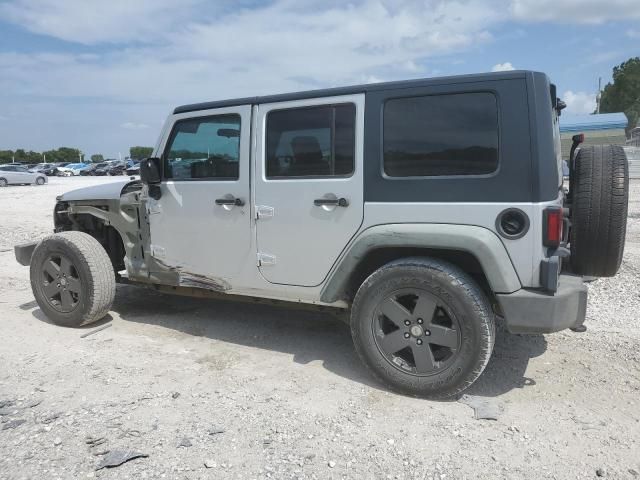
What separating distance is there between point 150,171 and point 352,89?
187 centimetres

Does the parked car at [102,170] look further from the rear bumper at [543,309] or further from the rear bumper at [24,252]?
the rear bumper at [543,309]

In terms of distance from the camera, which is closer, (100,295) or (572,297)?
(572,297)

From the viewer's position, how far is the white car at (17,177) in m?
30.2

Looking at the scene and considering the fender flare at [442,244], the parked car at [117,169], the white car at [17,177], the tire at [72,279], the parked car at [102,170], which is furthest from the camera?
the parked car at [102,170]

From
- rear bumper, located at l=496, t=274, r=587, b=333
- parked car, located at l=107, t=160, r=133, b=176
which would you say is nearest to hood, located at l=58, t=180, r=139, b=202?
rear bumper, located at l=496, t=274, r=587, b=333

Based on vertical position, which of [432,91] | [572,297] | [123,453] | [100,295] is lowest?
[123,453]

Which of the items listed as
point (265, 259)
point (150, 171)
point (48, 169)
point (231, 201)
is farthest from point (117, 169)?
point (265, 259)

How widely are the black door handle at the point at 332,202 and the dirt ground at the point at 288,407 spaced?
4.14 ft

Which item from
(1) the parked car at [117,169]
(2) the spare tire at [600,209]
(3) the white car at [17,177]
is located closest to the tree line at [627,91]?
(1) the parked car at [117,169]

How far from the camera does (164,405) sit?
130 inches

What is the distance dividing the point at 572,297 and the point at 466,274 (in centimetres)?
62

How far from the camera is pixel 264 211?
3801mm

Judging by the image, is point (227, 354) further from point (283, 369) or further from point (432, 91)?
point (432, 91)

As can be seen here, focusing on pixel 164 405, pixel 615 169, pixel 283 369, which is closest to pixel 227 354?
pixel 283 369
